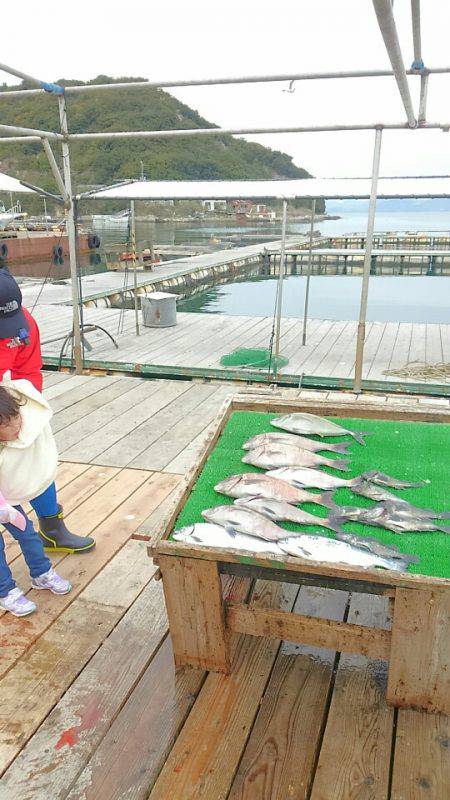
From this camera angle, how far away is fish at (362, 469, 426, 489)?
240 centimetres

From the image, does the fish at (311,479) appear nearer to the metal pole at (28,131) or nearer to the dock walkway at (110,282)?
the metal pole at (28,131)

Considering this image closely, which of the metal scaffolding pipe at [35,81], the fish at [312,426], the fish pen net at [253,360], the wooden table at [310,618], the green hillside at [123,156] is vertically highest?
the green hillside at [123,156]

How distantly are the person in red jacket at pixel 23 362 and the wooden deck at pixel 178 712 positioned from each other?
3.8 inches

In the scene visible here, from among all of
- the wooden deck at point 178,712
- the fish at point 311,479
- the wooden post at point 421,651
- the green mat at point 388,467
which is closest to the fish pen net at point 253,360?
the green mat at point 388,467

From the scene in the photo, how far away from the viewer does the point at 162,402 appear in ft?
18.7

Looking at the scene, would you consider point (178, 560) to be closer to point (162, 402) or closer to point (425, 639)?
point (425, 639)

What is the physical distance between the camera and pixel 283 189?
7023mm

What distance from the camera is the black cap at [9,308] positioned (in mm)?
2975

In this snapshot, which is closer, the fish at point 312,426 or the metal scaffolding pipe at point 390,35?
the metal scaffolding pipe at point 390,35

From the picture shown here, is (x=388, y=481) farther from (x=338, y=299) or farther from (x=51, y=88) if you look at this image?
(x=338, y=299)

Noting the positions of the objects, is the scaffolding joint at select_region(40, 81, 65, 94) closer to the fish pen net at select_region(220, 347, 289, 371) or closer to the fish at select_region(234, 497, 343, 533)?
the fish pen net at select_region(220, 347, 289, 371)

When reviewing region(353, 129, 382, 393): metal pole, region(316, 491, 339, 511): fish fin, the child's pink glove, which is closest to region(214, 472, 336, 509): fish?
region(316, 491, 339, 511): fish fin

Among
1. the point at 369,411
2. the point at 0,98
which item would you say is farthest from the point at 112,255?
the point at 369,411

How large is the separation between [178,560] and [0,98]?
6240 mm
